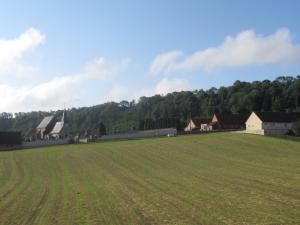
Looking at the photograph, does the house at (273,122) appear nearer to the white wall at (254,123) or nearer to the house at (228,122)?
the white wall at (254,123)

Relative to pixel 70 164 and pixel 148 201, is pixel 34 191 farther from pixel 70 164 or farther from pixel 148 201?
pixel 70 164

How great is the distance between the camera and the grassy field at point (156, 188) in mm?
18672

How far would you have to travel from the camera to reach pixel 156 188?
2873cm

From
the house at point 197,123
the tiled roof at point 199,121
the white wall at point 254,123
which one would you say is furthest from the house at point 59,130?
the white wall at point 254,123

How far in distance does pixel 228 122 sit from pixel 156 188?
100.0m

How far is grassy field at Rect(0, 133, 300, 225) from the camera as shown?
61.3ft

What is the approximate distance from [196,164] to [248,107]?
110994 mm

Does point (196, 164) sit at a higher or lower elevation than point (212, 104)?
lower

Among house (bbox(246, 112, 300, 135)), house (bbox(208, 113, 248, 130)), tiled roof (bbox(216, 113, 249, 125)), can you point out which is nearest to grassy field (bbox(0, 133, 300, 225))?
house (bbox(246, 112, 300, 135))

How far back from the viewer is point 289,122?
10450 cm

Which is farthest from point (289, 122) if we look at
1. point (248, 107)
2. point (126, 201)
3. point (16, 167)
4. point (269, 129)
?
point (126, 201)

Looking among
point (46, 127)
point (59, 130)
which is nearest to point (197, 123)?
point (59, 130)

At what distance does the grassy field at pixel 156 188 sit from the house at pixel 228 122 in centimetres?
6305

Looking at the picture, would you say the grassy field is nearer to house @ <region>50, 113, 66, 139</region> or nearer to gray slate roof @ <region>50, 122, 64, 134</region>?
house @ <region>50, 113, 66, 139</region>
